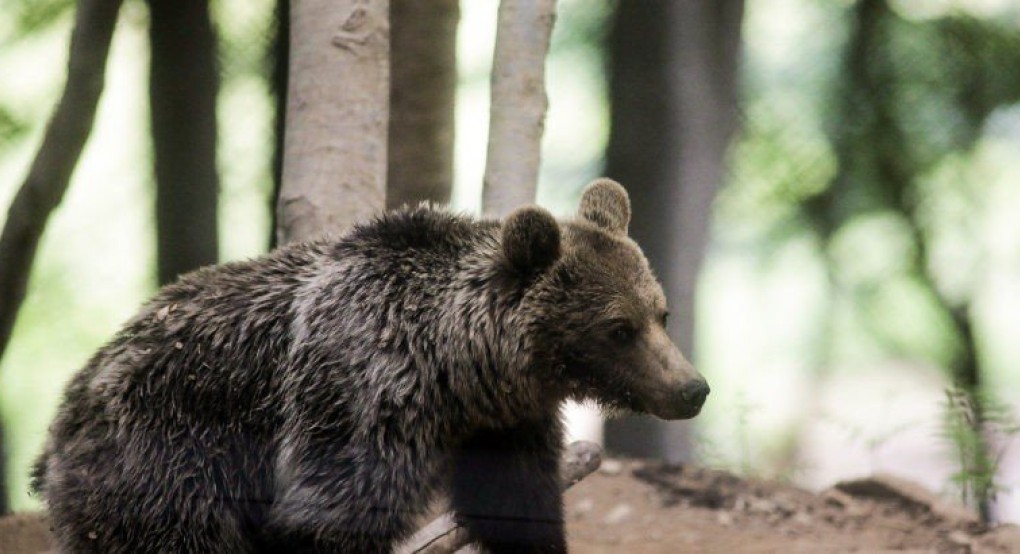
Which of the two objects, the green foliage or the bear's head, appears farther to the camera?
the green foliage

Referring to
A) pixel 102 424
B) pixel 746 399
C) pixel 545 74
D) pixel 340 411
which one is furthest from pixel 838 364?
pixel 102 424

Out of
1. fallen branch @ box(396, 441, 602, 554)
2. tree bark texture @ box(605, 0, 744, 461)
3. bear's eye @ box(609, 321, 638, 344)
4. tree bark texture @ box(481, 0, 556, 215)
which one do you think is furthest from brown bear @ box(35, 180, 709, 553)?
tree bark texture @ box(605, 0, 744, 461)

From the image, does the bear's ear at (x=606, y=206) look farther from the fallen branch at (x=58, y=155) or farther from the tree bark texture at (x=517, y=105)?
the fallen branch at (x=58, y=155)

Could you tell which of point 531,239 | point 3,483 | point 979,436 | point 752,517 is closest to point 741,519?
point 752,517

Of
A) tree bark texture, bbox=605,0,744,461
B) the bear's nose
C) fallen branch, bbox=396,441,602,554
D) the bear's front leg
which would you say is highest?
tree bark texture, bbox=605,0,744,461

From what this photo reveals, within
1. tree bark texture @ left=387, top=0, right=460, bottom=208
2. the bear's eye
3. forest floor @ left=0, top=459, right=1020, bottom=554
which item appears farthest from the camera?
tree bark texture @ left=387, top=0, right=460, bottom=208

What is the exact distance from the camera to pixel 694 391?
2.59 m

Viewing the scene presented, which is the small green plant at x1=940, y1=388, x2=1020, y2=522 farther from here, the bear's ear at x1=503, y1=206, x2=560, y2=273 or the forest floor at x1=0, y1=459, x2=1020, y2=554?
the bear's ear at x1=503, y1=206, x2=560, y2=273

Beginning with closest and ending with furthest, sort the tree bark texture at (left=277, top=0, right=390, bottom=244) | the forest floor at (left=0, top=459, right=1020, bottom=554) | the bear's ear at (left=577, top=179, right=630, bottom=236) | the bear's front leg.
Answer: the bear's front leg, the bear's ear at (left=577, top=179, right=630, bottom=236), the tree bark texture at (left=277, top=0, right=390, bottom=244), the forest floor at (left=0, top=459, right=1020, bottom=554)

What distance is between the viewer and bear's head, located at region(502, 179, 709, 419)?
268 centimetres

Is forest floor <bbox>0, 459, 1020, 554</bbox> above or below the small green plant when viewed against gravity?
below

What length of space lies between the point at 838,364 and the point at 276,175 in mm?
2330

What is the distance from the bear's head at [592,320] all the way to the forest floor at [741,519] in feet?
4.05

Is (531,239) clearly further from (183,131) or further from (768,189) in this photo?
(183,131)
